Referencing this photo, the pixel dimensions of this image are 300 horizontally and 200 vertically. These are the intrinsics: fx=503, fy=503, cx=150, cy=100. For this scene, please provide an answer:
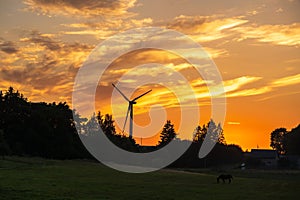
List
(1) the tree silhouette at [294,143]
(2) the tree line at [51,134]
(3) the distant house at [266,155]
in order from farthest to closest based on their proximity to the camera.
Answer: (3) the distant house at [266,155] → (1) the tree silhouette at [294,143] → (2) the tree line at [51,134]

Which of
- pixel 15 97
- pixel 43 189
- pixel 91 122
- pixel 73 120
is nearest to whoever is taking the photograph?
pixel 43 189

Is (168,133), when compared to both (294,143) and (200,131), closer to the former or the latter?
(200,131)

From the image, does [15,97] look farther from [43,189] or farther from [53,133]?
[43,189]

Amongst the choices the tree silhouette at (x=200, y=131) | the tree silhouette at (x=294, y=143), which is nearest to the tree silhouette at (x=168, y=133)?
the tree silhouette at (x=200, y=131)

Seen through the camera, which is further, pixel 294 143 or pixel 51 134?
pixel 294 143

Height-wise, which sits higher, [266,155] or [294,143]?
[294,143]

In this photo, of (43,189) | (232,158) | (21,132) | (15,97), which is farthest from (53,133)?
(43,189)

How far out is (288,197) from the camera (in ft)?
134

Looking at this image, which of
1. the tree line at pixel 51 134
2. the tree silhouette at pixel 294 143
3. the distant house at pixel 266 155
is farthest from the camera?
the distant house at pixel 266 155

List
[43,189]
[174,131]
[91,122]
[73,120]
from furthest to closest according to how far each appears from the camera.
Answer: [174,131] → [91,122] → [73,120] → [43,189]

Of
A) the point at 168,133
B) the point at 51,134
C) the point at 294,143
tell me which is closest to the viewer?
the point at 51,134

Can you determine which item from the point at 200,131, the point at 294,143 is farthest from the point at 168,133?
the point at 294,143

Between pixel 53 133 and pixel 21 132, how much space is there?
8089mm

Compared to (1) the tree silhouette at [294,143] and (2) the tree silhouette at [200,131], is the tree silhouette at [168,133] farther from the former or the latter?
(1) the tree silhouette at [294,143]
